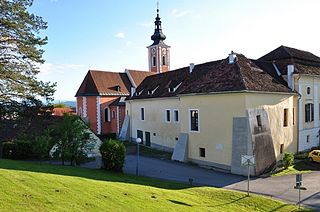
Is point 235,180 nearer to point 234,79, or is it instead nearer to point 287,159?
point 287,159

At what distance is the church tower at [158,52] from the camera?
62562mm

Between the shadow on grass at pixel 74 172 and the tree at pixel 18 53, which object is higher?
the tree at pixel 18 53

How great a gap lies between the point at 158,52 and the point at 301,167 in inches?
1657

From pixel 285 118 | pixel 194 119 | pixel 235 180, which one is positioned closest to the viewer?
pixel 235 180

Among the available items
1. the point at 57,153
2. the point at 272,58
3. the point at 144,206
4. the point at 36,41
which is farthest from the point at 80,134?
the point at 272,58

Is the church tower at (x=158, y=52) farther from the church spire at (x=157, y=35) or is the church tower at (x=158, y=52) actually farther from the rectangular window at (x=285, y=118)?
the rectangular window at (x=285, y=118)

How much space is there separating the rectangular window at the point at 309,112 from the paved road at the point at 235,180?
832 cm

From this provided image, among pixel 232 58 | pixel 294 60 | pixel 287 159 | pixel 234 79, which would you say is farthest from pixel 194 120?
pixel 294 60

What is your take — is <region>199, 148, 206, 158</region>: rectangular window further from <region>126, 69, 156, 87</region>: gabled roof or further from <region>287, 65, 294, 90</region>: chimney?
<region>126, 69, 156, 87</region>: gabled roof

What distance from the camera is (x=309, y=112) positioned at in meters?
31.0

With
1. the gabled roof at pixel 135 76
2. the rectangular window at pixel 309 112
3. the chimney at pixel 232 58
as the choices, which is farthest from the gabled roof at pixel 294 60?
the gabled roof at pixel 135 76

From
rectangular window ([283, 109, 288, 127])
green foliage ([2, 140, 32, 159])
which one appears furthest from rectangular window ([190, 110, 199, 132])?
green foliage ([2, 140, 32, 159])

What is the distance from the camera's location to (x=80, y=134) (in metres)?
20.2

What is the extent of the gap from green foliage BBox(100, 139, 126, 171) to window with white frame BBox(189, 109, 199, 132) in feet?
27.6
